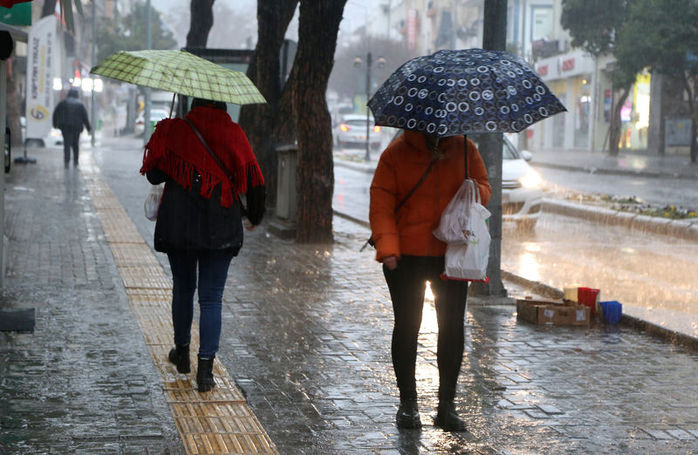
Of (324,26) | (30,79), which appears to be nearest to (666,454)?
(324,26)

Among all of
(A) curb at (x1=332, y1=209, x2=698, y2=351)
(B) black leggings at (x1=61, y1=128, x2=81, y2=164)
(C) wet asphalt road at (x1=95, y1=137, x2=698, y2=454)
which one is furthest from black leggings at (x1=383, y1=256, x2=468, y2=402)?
(B) black leggings at (x1=61, y1=128, x2=81, y2=164)

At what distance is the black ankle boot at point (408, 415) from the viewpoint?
549 cm

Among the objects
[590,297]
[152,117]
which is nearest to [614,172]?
[590,297]

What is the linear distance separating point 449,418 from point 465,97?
1.59 m

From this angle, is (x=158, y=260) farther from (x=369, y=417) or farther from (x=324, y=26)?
(x=369, y=417)

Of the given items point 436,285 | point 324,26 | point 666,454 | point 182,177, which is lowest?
point 666,454

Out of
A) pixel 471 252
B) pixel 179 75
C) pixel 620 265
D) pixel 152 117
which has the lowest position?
pixel 620 265

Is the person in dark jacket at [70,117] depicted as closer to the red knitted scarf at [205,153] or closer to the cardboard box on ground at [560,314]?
the cardboard box on ground at [560,314]

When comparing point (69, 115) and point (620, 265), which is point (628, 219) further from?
point (69, 115)

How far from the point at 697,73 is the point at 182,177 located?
120 feet

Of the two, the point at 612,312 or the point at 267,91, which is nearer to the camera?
the point at 612,312

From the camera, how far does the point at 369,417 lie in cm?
573

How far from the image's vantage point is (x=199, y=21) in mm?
23984

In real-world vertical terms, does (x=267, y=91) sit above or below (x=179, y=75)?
above
